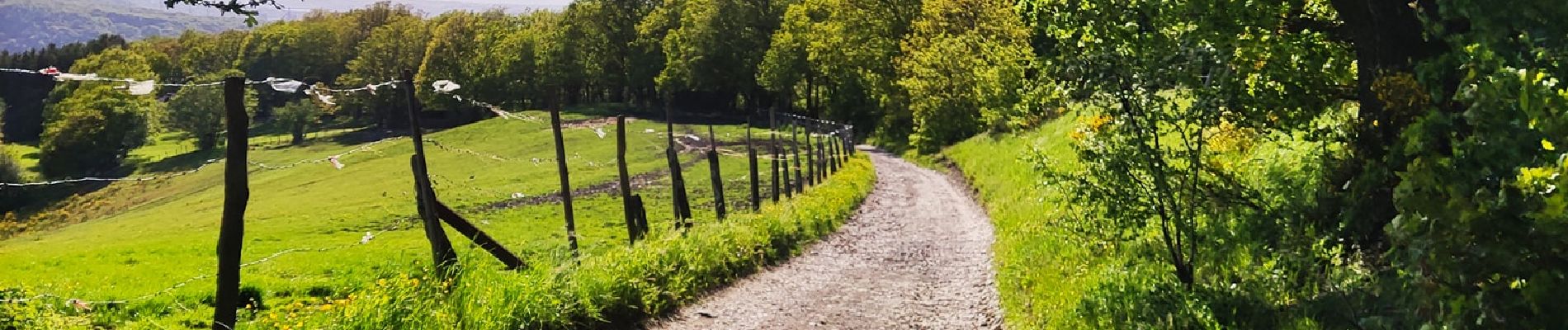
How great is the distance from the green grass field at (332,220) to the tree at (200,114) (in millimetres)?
23546

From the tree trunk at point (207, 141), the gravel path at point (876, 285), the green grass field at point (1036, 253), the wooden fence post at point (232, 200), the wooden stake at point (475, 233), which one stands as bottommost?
the tree trunk at point (207, 141)

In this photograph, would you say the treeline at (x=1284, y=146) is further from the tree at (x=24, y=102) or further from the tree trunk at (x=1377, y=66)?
the tree at (x=24, y=102)

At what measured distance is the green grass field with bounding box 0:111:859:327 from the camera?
1848cm

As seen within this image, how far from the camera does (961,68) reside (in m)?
49.5

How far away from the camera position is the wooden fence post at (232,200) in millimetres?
7133

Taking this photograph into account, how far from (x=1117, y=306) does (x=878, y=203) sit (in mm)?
18631

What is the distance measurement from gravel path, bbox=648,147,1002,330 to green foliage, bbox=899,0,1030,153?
2355 centimetres

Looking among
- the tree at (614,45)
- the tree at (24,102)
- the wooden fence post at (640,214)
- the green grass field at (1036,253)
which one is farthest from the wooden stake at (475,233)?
the tree at (24,102)

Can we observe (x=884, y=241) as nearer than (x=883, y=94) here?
Yes

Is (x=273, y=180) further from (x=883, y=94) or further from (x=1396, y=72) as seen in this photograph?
(x=1396, y=72)

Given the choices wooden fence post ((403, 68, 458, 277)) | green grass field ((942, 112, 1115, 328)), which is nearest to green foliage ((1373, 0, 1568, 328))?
green grass field ((942, 112, 1115, 328))

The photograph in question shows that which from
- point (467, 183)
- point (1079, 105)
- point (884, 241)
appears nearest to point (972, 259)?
point (884, 241)

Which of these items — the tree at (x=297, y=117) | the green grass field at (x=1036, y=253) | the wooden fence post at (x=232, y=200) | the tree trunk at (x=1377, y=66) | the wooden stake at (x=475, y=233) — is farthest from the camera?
the tree at (x=297, y=117)

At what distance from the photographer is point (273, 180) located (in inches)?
2373
